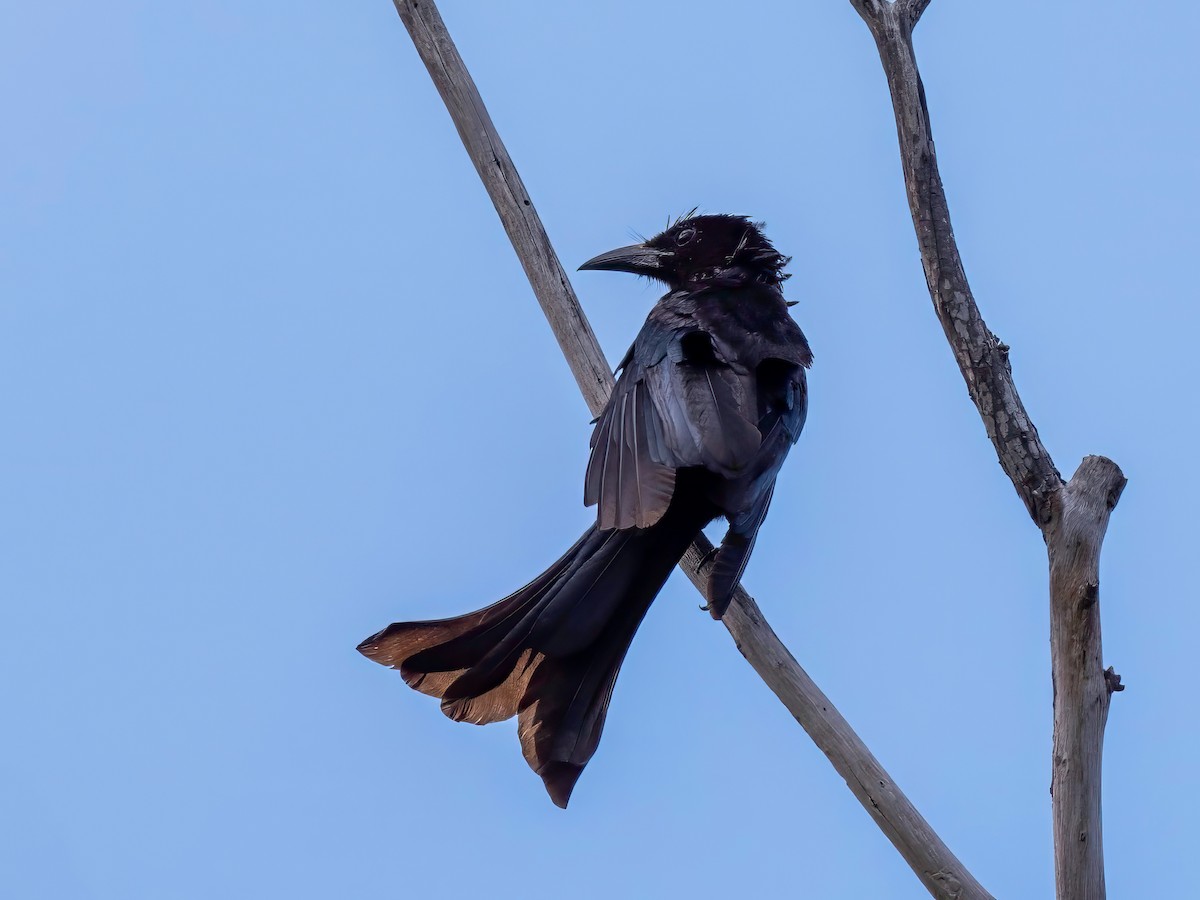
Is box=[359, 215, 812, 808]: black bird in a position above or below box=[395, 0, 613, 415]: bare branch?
below

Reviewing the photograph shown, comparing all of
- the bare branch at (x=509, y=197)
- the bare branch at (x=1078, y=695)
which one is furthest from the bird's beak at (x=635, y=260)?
the bare branch at (x=1078, y=695)

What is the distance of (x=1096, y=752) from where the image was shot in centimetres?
285

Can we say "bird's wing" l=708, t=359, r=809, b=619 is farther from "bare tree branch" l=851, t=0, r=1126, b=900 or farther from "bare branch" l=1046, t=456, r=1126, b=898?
"bare branch" l=1046, t=456, r=1126, b=898

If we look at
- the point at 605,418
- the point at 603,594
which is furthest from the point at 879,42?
the point at 603,594

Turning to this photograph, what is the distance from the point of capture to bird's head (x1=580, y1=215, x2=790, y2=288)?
4.60 metres

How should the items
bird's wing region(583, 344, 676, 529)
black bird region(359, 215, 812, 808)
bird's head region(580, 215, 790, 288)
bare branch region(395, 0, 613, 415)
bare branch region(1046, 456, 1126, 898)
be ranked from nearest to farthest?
bare branch region(1046, 456, 1126, 898) → bird's wing region(583, 344, 676, 529) → black bird region(359, 215, 812, 808) → bare branch region(395, 0, 613, 415) → bird's head region(580, 215, 790, 288)

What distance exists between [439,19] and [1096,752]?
292cm

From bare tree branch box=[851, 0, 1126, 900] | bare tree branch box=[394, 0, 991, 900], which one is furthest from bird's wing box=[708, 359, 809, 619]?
bare tree branch box=[851, 0, 1126, 900]

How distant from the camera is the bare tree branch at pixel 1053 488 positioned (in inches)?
112

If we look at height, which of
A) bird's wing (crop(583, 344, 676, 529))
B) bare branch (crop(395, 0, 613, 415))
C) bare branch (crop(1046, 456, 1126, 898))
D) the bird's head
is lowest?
bare branch (crop(1046, 456, 1126, 898))

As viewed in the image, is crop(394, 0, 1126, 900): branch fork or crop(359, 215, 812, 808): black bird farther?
crop(359, 215, 812, 808): black bird

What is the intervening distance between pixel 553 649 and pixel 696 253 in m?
1.91

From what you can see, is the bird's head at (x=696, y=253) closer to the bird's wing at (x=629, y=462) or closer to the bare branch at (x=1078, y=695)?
the bird's wing at (x=629, y=462)

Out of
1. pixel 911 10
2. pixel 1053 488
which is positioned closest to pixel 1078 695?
pixel 1053 488
